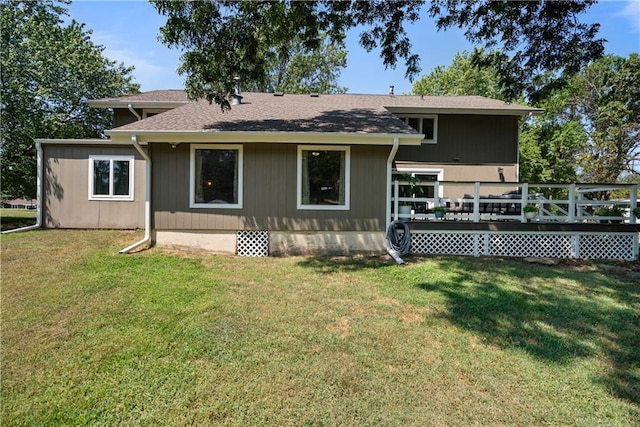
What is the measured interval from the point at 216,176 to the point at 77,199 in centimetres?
498

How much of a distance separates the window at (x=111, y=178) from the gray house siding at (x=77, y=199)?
13 cm

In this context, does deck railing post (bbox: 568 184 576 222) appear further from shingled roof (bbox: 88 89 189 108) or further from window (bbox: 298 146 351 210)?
shingled roof (bbox: 88 89 189 108)

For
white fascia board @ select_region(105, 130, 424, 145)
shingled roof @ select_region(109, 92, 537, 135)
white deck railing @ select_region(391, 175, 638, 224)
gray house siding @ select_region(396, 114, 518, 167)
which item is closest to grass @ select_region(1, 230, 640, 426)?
white deck railing @ select_region(391, 175, 638, 224)

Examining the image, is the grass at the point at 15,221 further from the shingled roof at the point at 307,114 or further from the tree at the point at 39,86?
the shingled roof at the point at 307,114

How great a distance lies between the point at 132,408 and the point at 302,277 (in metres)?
3.34

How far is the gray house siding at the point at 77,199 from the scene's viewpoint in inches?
368

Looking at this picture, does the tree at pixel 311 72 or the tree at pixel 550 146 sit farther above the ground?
the tree at pixel 311 72

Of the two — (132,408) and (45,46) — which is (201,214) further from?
Answer: (45,46)

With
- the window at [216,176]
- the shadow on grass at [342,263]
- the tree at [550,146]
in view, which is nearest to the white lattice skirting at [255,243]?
the window at [216,176]

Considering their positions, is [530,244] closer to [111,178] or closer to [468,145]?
[468,145]

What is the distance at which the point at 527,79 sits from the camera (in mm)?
7695

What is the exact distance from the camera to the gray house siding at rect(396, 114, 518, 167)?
442 inches

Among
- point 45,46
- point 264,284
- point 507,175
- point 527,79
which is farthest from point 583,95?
point 45,46

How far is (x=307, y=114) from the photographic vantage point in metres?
8.70
